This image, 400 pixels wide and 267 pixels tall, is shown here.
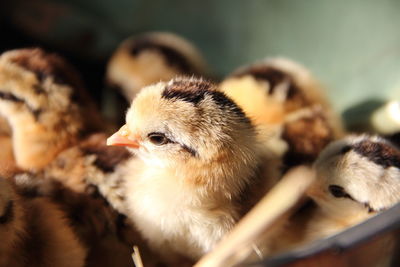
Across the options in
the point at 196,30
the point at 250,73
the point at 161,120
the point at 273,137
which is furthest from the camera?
the point at 196,30

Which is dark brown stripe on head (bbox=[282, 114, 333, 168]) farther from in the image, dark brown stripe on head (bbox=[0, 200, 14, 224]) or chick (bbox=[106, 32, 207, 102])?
dark brown stripe on head (bbox=[0, 200, 14, 224])

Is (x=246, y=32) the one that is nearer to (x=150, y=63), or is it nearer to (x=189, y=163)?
(x=150, y=63)

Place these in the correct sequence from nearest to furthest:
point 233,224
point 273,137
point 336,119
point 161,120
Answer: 1. point 161,120
2. point 233,224
3. point 273,137
4. point 336,119

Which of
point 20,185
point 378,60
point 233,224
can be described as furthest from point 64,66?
point 378,60

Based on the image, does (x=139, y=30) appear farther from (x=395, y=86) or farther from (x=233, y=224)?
(x=233, y=224)

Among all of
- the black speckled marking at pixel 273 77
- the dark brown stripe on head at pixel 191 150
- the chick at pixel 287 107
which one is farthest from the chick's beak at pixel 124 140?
the black speckled marking at pixel 273 77

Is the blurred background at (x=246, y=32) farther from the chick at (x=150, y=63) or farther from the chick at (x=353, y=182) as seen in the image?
the chick at (x=353, y=182)
